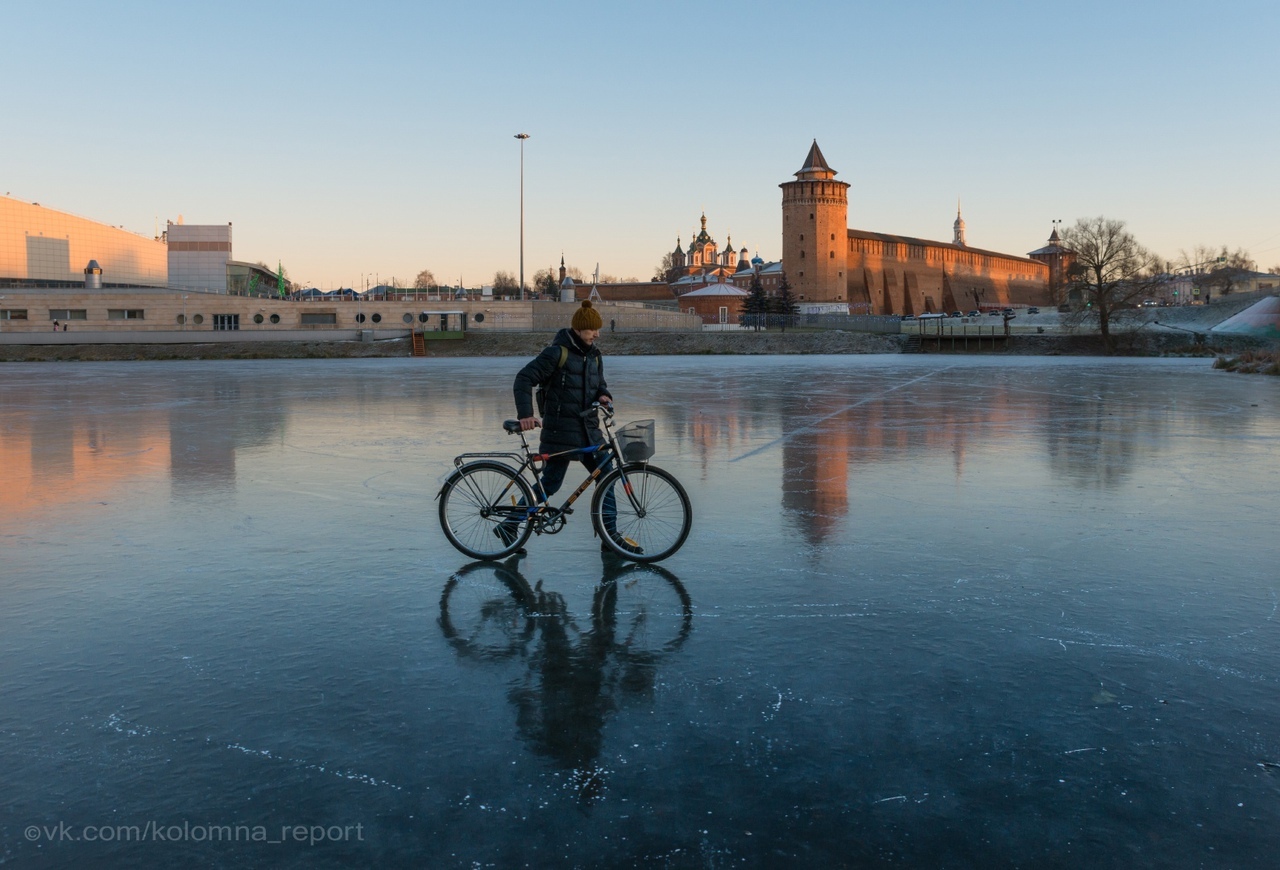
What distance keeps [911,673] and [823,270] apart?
112864 mm

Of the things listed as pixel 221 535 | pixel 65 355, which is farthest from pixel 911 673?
pixel 65 355

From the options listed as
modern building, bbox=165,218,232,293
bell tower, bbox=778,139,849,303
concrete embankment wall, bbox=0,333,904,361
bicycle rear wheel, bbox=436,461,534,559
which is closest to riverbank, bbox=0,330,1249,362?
concrete embankment wall, bbox=0,333,904,361

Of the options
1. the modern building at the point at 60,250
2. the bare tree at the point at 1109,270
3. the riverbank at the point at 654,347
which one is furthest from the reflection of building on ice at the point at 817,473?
the modern building at the point at 60,250

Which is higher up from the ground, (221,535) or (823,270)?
(823,270)

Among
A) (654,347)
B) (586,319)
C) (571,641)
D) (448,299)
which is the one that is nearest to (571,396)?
(586,319)

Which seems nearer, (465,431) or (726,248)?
(465,431)

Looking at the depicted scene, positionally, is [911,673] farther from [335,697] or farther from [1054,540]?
[1054,540]

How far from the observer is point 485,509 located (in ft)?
22.3

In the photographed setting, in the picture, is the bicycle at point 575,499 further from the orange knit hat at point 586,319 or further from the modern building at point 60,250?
the modern building at point 60,250

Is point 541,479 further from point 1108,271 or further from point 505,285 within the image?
point 505,285

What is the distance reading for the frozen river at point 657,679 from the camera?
316 centimetres

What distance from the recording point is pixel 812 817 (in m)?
3.21

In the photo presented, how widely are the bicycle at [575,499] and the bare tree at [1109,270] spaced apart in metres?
61.7

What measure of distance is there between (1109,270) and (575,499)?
2464 inches
